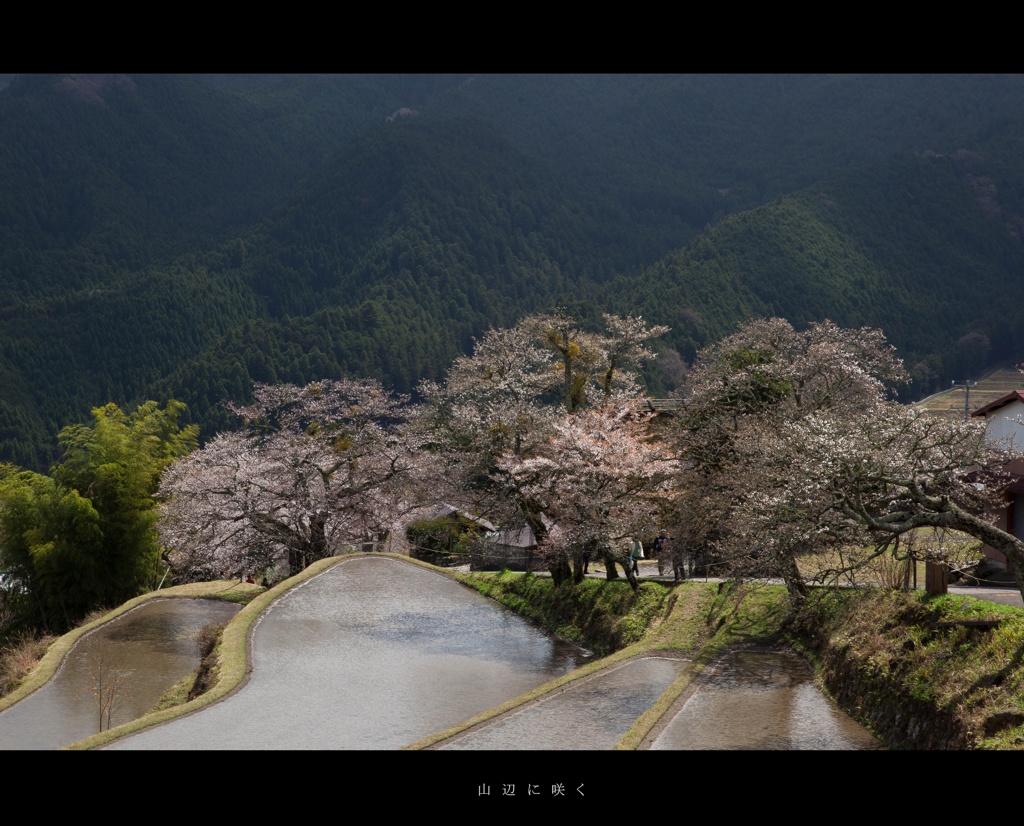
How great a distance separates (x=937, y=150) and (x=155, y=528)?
143090 millimetres

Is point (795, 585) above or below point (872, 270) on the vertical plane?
below

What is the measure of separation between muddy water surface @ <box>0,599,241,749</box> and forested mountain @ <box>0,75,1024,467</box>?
4580cm

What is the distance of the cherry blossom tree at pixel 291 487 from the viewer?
100 ft

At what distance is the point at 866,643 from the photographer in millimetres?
14719

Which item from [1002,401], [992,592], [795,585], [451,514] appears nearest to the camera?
[795,585]

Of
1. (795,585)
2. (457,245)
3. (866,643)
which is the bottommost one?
(866,643)

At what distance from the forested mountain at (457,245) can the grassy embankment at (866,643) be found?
48.2m

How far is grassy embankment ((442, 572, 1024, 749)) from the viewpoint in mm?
11188

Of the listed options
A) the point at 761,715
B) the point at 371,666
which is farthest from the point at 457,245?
the point at 761,715

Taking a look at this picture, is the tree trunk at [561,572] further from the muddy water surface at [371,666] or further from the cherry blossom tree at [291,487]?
the cherry blossom tree at [291,487]

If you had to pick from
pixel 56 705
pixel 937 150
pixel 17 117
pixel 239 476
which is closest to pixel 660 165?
pixel 937 150

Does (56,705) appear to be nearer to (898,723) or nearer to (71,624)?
(71,624)

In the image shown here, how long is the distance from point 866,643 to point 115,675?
1494cm

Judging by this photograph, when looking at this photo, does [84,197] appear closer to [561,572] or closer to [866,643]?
[561,572]
